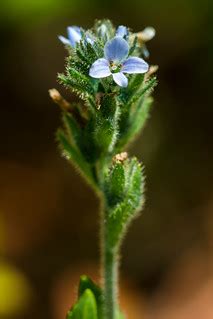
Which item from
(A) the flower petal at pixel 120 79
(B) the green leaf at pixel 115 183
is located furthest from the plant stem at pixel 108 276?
(A) the flower petal at pixel 120 79

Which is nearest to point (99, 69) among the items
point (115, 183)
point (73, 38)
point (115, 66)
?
point (115, 66)

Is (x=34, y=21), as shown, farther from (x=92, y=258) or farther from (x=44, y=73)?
(x=92, y=258)

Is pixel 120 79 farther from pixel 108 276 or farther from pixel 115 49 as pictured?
pixel 108 276

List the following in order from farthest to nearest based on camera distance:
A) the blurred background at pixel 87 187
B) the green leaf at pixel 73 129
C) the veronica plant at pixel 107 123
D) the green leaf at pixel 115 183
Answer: the blurred background at pixel 87 187 < the green leaf at pixel 73 129 < the green leaf at pixel 115 183 < the veronica plant at pixel 107 123

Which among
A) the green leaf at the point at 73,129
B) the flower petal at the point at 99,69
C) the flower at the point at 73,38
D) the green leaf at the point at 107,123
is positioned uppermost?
the flower at the point at 73,38

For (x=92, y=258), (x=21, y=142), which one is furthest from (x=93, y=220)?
(x=21, y=142)

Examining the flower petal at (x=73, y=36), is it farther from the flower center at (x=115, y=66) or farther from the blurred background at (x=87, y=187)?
the blurred background at (x=87, y=187)

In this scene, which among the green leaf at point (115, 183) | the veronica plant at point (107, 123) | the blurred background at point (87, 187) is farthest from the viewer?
the blurred background at point (87, 187)
